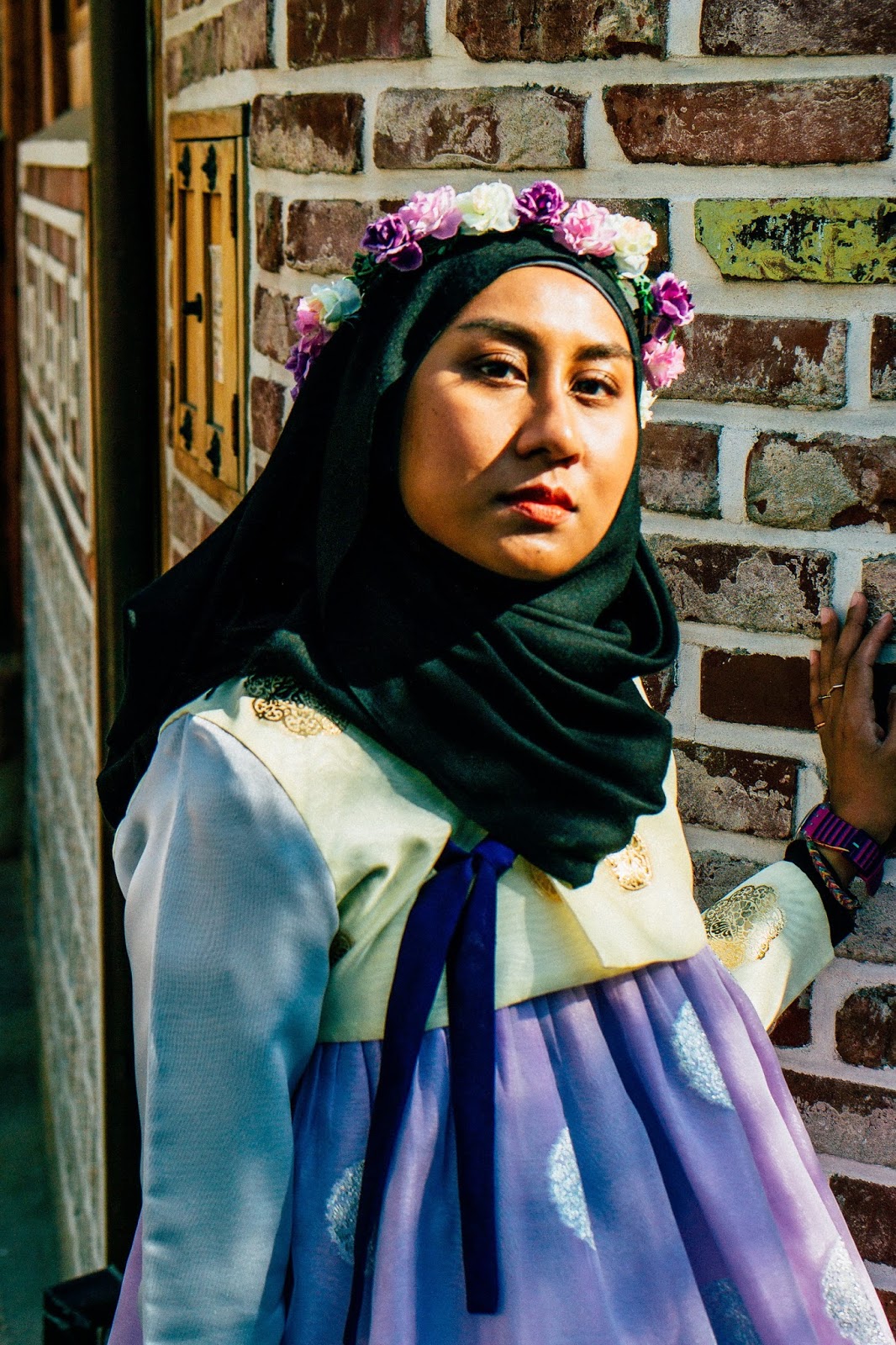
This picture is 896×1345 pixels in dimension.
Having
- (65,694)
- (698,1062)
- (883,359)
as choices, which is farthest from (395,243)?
(65,694)

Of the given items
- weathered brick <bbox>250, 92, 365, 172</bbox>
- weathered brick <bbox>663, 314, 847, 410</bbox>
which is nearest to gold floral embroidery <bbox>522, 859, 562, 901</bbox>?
weathered brick <bbox>663, 314, 847, 410</bbox>

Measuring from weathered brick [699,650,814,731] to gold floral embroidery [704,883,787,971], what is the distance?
0.62ft

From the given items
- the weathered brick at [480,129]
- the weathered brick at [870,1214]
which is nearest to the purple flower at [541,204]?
the weathered brick at [480,129]

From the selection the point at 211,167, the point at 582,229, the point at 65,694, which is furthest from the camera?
the point at 65,694

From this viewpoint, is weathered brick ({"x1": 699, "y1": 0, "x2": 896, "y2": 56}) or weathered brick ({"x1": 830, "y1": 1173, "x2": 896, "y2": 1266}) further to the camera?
weathered brick ({"x1": 830, "y1": 1173, "x2": 896, "y2": 1266})

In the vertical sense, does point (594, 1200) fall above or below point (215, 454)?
below

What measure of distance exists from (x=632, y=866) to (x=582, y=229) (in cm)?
62

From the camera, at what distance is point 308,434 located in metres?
1.58

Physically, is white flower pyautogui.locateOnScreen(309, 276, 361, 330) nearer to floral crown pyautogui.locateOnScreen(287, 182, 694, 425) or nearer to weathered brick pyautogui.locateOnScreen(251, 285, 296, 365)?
floral crown pyautogui.locateOnScreen(287, 182, 694, 425)

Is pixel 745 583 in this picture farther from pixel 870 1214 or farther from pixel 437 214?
pixel 870 1214

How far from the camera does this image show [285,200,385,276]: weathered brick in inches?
71.8

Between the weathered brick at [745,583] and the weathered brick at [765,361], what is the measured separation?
0.16 meters

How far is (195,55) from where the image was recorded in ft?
8.07

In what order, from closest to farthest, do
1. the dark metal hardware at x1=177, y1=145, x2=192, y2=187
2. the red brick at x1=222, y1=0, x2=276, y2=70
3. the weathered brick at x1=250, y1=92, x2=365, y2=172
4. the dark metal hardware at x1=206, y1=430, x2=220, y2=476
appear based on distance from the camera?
the weathered brick at x1=250, y1=92, x2=365, y2=172
the red brick at x1=222, y1=0, x2=276, y2=70
the dark metal hardware at x1=206, y1=430, x2=220, y2=476
the dark metal hardware at x1=177, y1=145, x2=192, y2=187
